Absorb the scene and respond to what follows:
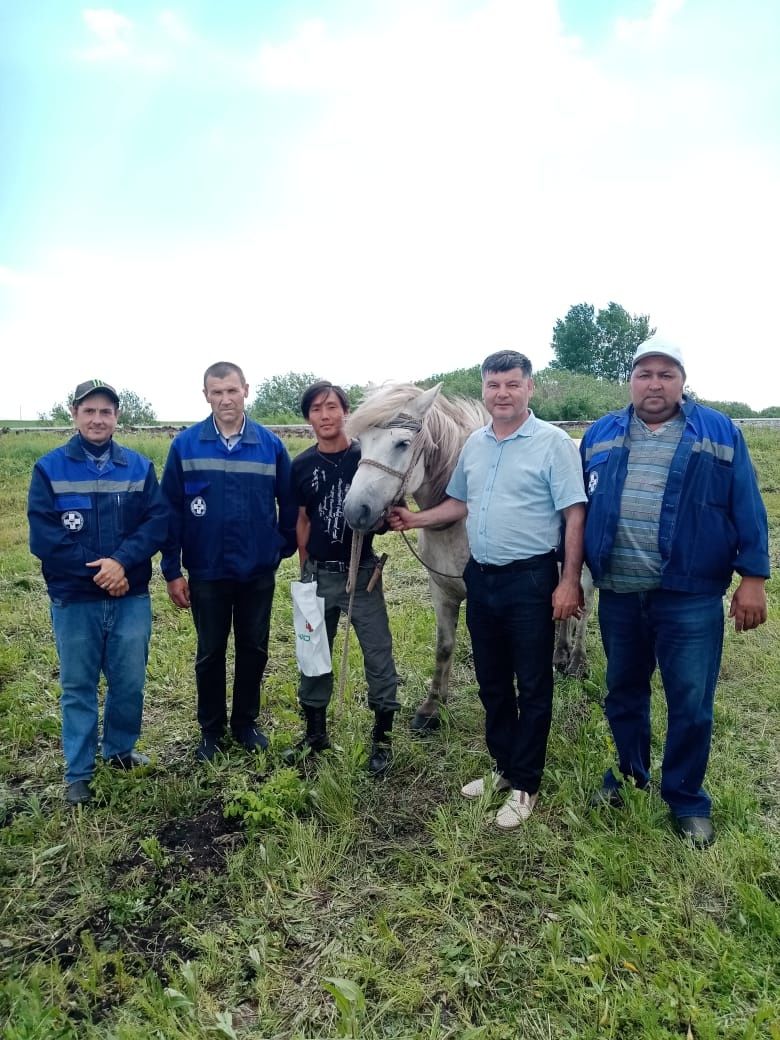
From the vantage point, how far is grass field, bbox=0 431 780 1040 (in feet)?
7.09

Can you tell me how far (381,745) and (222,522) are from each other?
1.57 metres

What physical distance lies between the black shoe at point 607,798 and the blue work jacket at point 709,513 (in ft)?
3.81

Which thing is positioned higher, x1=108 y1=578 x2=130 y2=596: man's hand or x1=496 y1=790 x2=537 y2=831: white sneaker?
x1=108 y1=578 x2=130 y2=596: man's hand

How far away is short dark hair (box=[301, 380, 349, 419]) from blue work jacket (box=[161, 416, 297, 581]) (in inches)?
15.4

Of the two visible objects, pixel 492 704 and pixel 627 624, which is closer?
pixel 627 624

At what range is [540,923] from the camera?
2.52 m

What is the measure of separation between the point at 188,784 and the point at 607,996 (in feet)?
7.48

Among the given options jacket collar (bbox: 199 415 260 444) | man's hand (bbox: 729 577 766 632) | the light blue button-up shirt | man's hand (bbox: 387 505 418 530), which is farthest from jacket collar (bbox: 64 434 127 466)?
man's hand (bbox: 729 577 766 632)

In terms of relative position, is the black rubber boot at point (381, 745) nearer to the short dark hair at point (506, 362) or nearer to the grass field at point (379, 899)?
the grass field at point (379, 899)

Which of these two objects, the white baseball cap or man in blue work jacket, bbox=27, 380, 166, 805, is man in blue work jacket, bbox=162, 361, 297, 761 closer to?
man in blue work jacket, bbox=27, 380, 166, 805

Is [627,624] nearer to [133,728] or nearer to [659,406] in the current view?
[659,406]

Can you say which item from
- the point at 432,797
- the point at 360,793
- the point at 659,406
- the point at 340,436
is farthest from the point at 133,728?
the point at 659,406

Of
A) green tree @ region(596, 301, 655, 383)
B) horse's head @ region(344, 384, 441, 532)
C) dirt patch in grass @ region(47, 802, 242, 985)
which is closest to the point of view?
dirt patch in grass @ region(47, 802, 242, 985)

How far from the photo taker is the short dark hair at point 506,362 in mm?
2908
